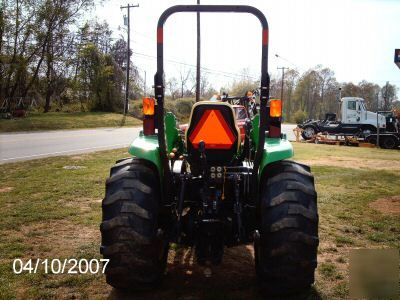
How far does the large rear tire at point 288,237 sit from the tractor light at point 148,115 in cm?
114

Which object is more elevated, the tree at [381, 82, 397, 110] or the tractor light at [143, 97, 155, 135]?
the tree at [381, 82, 397, 110]

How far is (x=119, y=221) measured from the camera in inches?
127

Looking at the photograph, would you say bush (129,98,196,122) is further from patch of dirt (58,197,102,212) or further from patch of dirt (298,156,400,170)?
patch of dirt (58,197,102,212)

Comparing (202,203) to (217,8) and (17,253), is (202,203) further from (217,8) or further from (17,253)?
(17,253)

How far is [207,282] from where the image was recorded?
3.93 m

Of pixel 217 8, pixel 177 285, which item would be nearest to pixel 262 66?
pixel 217 8

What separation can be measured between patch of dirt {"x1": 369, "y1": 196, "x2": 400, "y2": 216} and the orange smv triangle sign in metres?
4.50

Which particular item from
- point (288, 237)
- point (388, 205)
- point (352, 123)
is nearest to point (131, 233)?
point (288, 237)

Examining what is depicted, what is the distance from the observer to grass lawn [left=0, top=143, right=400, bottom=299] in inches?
148

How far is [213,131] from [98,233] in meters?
2.73

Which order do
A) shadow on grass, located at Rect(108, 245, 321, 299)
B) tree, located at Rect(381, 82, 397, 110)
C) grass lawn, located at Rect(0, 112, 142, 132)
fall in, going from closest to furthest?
shadow on grass, located at Rect(108, 245, 321, 299)
grass lawn, located at Rect(0, 112, 142, 132)
tree, located at Rect(381, 82, 397, 110)

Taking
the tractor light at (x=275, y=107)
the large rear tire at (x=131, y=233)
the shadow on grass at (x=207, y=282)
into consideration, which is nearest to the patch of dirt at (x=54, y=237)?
the shadow on grass at (x=207, y=282)

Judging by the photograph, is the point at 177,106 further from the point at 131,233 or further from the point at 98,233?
the point at 131,233

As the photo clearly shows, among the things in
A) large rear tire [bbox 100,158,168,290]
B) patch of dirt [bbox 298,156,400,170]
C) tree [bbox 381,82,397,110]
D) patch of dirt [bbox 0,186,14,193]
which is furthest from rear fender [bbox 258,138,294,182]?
tree [bbox 381,82,397,110]
